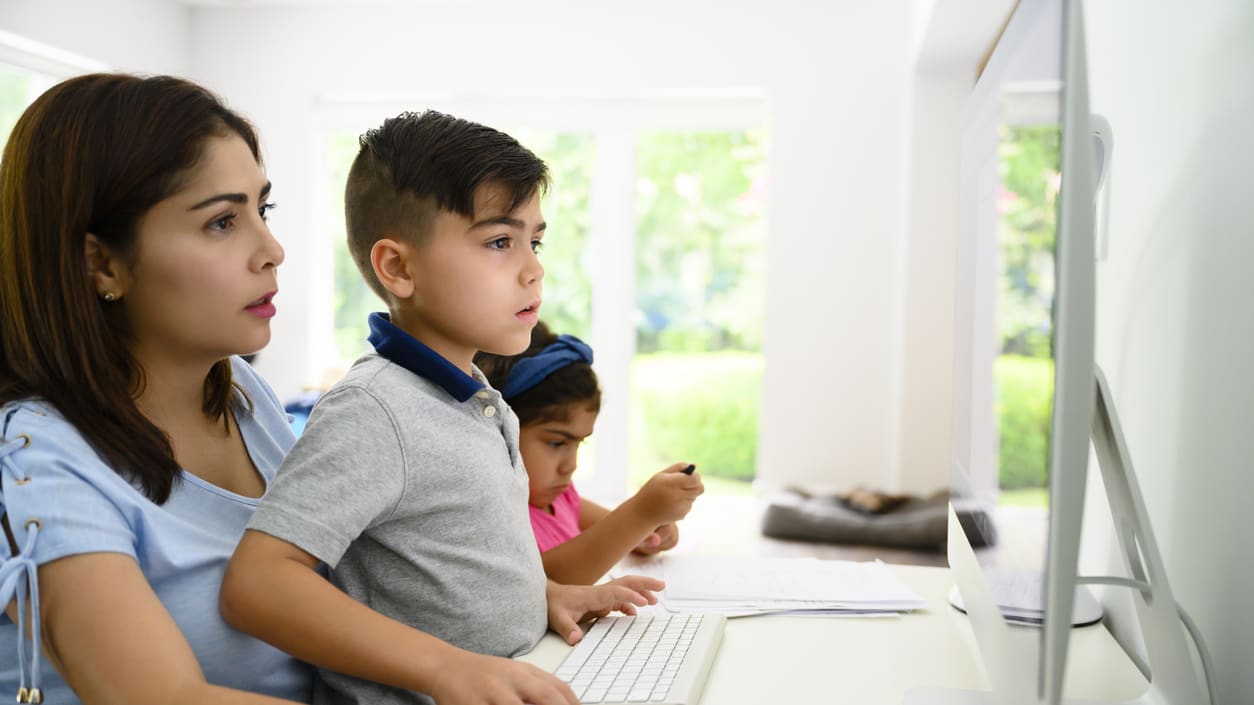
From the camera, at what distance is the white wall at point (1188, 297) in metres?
0.80

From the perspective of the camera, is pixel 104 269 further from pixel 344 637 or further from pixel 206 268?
pixel 344 637

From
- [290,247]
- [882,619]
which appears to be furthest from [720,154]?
[882,619]

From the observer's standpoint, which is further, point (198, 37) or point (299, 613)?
point (198, 37)

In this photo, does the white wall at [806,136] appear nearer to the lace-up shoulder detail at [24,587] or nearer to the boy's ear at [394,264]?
the boy's ear at [394,264]

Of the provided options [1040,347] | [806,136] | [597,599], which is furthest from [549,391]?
[806,136]

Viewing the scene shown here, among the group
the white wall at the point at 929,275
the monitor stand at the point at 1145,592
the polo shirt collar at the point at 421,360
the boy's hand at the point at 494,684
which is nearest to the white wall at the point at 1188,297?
the monitor stand at the point at 1145,592

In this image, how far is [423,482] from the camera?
90 centimetres

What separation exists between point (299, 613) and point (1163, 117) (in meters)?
0.94


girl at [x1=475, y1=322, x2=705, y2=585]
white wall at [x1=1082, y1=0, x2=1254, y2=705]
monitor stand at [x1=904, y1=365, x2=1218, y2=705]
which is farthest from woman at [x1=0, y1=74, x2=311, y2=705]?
white wall at [x1=1082, y1=0, x2=1254, y2=705]

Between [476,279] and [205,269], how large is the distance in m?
0.25

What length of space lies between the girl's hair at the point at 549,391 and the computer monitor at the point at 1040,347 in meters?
0.59

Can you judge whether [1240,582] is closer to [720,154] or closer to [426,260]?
[426,260]

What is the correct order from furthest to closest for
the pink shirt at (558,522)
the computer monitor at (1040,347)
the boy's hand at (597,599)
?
the pink shirt at (558,522) → the boy's hand at (597,599) → the computer monitor at (1040,347)

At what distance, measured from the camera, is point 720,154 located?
483 centimetres
